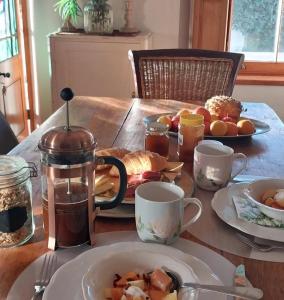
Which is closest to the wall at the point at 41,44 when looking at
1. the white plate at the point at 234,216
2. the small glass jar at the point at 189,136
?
the small glass jar at the point at 189,136

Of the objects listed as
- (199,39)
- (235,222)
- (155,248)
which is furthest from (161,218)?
(199,39)

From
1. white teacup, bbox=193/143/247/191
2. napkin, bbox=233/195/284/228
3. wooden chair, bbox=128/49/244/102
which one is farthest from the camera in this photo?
wooden chair, bbox=128/49/244/102

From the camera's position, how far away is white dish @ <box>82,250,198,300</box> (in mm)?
674

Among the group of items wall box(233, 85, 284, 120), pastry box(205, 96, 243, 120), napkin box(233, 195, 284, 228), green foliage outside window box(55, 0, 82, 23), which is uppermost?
green foliage outside window box(55, 0, 82, 23)

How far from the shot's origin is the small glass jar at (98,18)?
2.96 metres

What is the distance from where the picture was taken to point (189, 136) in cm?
127

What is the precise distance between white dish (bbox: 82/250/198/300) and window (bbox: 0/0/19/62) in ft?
8.75

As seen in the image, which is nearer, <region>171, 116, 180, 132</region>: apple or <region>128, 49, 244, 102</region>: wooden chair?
<region>171, 116, 180, 132</region>: apple

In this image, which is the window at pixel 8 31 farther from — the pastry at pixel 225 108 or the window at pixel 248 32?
the pastry at pixel 225 108

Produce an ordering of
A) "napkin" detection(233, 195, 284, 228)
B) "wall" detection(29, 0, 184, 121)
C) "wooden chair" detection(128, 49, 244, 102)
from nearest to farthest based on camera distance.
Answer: "napkin" detection(233, 195, 284, 228) < "wooden chair" detection(128, 49, 244, 102) < "wall" detection(29, 0, 184, 121)

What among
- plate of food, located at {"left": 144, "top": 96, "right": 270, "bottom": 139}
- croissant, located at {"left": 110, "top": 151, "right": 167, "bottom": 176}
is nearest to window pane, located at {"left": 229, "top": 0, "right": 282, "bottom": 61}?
plate of food, located at {"left": 144, "top": 96, "right": 270, "bottom": 139}

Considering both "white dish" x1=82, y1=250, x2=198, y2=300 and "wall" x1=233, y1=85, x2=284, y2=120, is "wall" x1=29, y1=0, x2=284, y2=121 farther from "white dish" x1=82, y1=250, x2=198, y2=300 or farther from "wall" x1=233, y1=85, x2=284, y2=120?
"white dish" x1=82, y1=250, x2=198, y2=300

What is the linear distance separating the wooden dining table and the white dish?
137mm

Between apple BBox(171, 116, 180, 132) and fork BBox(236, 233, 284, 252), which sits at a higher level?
apple BBox(171, 116, 180, 132)
